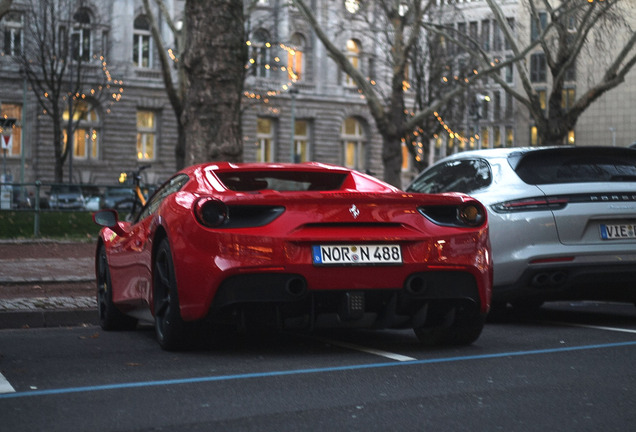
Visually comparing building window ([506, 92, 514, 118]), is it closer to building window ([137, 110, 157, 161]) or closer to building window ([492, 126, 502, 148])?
building window ([492, 126, 502, 148])

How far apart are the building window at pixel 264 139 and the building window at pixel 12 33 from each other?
48.9 ft

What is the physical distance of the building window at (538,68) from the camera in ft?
287

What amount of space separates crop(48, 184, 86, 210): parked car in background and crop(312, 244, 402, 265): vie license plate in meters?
18.4

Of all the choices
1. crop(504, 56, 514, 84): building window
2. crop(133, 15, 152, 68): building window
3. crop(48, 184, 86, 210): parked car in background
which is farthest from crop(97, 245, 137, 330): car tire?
crop(504, 56, 514, 84): building window

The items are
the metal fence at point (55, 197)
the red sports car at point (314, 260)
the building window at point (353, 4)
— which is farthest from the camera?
the building window at point (353, 4)

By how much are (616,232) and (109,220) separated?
155 inches

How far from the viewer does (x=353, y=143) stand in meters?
69.2

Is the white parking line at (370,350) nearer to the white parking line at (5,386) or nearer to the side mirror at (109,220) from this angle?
the side mirror at (109,220)

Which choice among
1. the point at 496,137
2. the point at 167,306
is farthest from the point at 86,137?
the point at 167,306

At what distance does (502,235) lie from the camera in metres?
9.26

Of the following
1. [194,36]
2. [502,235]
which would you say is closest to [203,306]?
[502,235]

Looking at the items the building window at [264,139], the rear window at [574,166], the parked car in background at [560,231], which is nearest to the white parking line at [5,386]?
the parked car in background at [560,231]

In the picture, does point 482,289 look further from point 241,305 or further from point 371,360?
point 241,305

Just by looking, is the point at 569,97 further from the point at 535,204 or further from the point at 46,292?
the point at 535,204
